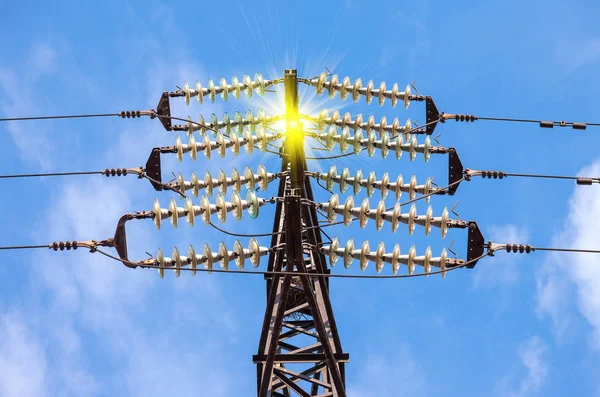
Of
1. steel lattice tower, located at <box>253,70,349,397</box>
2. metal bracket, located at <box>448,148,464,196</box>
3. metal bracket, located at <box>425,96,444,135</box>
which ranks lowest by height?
steel lattice tower, located at <box>253,70,349,397</box>

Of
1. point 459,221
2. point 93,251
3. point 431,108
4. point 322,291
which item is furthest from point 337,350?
point 431,108

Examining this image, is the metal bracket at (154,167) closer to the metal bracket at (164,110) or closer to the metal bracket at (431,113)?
the metal bracket at (164,110)

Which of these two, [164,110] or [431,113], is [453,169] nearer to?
[431,113]

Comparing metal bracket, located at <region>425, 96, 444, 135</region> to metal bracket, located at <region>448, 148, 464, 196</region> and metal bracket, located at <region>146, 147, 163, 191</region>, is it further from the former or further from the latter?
metal bracket, located at <region>146, 147, 163, 191</region>

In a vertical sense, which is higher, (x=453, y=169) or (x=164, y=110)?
(x=164, y=110)

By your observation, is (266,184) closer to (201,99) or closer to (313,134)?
(313,134)

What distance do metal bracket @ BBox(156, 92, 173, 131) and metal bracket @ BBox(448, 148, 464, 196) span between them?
699 cm

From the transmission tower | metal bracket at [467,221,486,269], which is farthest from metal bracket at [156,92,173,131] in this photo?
metal bracket at [467,221,486,269]

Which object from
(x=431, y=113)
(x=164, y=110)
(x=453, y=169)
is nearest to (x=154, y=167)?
(x=164, y=110)

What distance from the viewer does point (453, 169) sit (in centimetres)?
2569

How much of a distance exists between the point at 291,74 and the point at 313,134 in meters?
1.38

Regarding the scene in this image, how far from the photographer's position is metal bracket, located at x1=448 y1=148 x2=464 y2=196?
2546cm

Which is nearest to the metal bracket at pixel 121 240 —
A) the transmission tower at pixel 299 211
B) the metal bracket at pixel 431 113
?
the transmission tower at pixel 299 211

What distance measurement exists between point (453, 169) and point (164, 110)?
24.3 ft
